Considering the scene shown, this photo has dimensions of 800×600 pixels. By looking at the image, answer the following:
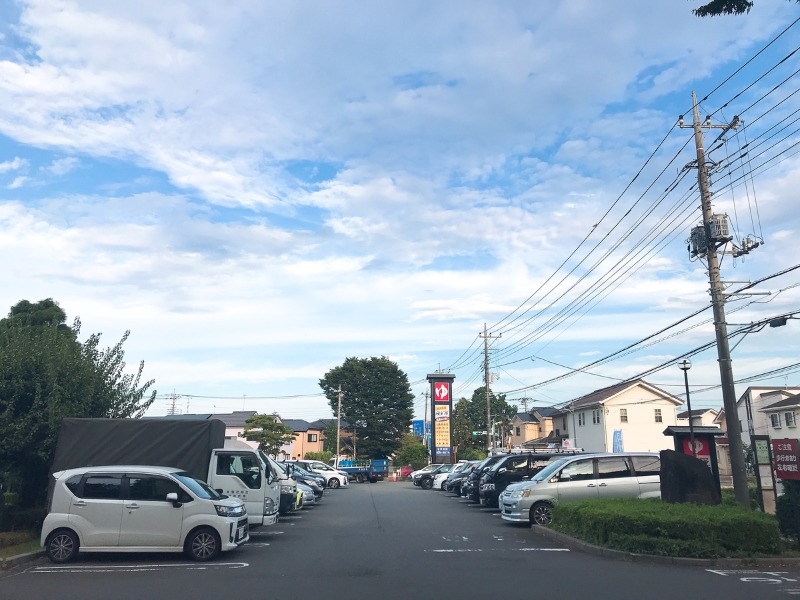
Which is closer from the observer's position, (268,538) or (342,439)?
(268,538)

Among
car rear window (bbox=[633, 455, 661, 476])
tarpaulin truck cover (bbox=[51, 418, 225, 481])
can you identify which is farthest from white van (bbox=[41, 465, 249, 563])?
car rear window (bbox=[633, 455, 661, 476])

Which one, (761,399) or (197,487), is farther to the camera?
(761,399)

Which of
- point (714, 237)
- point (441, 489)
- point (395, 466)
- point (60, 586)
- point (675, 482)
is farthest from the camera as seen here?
point (395, 466)

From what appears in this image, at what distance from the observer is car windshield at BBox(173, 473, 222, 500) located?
1205 cm

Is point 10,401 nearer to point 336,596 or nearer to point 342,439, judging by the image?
point 336,596

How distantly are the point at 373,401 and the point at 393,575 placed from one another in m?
59.8

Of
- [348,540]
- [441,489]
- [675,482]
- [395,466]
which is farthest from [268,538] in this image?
[395,466]

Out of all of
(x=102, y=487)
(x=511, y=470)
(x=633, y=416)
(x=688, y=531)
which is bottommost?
(x=688, y=531)

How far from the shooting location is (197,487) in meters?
12.3

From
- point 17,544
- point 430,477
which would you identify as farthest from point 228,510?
point 430,477

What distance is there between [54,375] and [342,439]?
58.1 m

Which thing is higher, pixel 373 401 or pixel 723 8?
pixel 373 401

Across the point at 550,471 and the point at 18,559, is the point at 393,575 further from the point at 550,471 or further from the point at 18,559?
the point at 550,471

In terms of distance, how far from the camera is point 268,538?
15.4 metres
